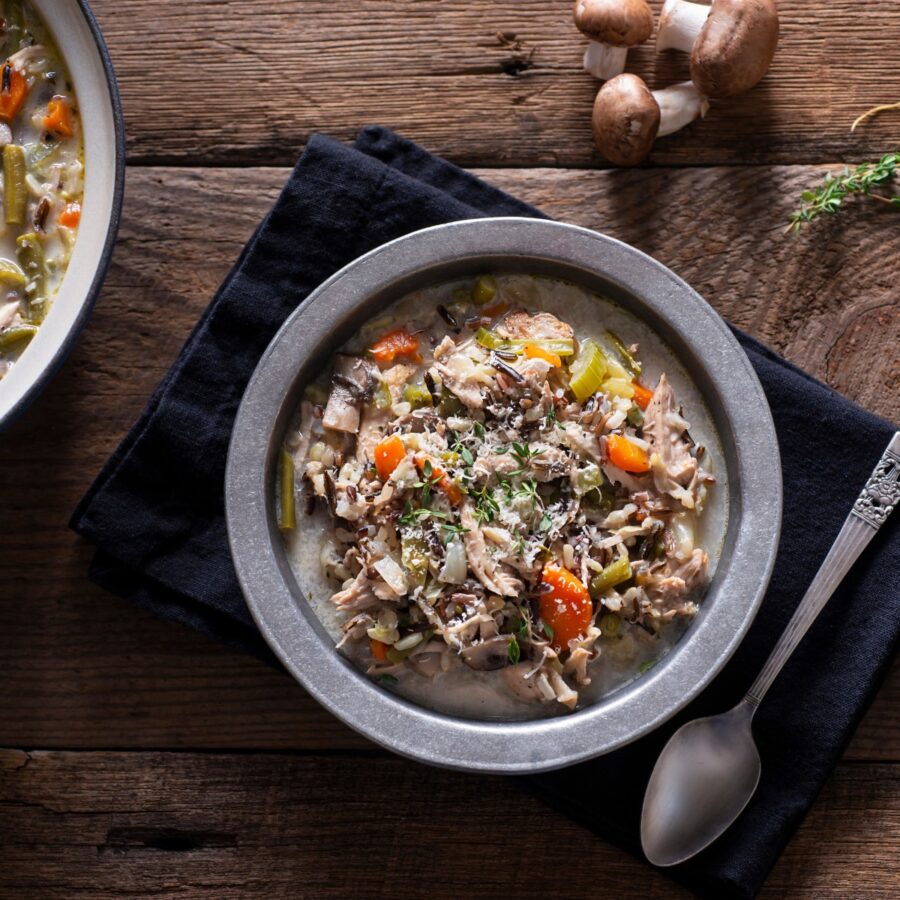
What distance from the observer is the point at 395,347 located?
2.96 meters

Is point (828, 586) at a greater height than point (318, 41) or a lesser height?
lesser

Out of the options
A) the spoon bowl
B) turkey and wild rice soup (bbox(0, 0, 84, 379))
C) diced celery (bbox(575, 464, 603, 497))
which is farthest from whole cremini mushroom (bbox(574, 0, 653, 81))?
the spoon bowl

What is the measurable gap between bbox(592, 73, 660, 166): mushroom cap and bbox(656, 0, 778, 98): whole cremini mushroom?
19cm

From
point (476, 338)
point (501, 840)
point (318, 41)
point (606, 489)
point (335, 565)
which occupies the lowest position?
point (501, 840)

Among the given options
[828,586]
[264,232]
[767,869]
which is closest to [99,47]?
[264,232]

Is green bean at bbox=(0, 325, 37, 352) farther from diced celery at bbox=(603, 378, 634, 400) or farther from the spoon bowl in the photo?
the spoon bowl

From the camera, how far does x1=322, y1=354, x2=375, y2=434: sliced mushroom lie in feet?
9.48

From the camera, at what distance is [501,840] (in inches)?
126

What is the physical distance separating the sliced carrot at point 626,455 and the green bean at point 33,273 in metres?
1.72

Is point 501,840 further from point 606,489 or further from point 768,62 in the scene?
point 768,62

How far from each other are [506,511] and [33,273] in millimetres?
1592

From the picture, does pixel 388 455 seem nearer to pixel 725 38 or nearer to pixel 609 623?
pixel 609 623

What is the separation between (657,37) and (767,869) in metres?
2.64

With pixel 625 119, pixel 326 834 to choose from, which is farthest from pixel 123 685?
pixel 625 119
